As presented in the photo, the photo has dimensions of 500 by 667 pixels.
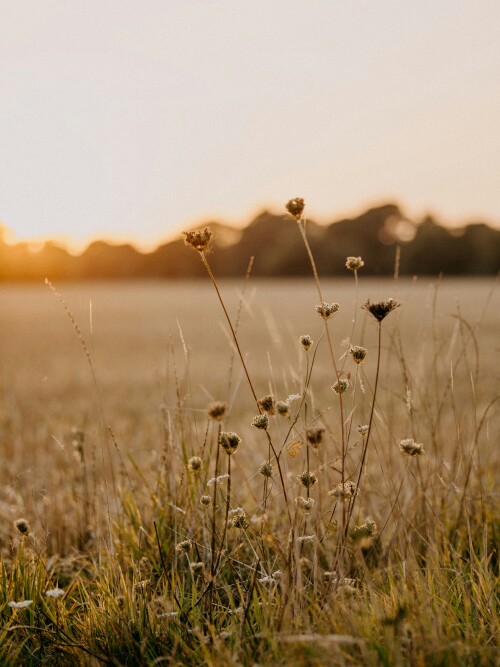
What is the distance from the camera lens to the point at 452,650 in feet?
4.82

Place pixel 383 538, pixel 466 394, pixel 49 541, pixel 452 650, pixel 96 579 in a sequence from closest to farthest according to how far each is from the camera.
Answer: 1. pixel 452 650
2. pixel 96 579
3. pixel 383 538
4. pixel 49 541
5. pixel 466 394

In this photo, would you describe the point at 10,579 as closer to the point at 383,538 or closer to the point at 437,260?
the point at 383,538

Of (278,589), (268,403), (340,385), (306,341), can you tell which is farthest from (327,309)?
(278,589)

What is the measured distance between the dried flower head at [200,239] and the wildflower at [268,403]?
1.29ft

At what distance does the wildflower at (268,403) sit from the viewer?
5.08 feet

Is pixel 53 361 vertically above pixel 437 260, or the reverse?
pixel 437 260

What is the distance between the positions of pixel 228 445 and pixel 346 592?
62 cm

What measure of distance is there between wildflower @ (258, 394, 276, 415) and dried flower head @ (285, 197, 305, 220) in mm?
441

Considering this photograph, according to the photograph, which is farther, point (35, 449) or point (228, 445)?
point (35, 449)

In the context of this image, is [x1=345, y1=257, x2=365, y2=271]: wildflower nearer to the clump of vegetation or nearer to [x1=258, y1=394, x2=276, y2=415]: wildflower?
the clump of vegetation

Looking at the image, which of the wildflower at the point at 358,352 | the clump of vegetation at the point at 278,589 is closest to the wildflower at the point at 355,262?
the clump of vegetation at the point at 278,589

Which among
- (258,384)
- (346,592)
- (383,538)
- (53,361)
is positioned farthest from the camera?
(53,361)

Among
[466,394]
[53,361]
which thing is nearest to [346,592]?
[466,394]

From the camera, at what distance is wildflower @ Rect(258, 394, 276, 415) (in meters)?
1.55
